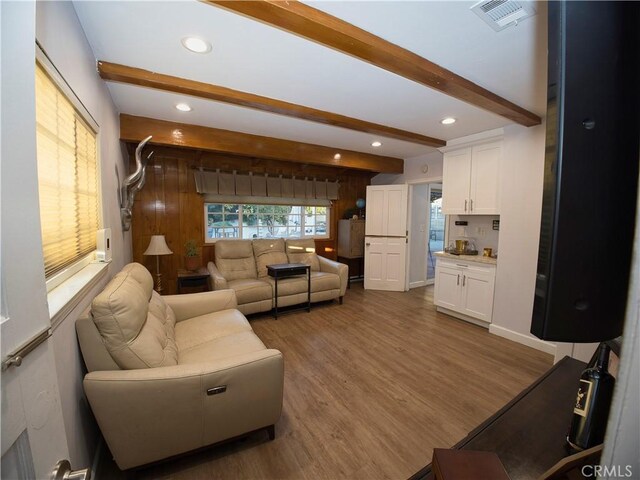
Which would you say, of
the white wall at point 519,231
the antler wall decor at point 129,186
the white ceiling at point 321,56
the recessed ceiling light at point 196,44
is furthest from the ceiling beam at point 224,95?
the white wall at point 519,231

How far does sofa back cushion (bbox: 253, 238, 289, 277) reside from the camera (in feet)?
13.9

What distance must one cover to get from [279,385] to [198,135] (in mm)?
2908

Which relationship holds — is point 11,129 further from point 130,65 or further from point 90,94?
point 130,65

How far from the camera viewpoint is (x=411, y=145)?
3996mm

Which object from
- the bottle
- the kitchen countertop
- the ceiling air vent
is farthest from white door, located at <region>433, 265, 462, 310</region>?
the bottle

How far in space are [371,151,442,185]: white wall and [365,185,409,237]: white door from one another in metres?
0.29

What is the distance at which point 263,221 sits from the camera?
15.8 feet

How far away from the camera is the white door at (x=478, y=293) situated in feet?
10.7

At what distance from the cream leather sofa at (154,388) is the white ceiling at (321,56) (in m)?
1.47

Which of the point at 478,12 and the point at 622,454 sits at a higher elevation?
the point at 478,12

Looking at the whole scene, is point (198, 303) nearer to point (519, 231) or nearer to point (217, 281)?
point (217, 281)

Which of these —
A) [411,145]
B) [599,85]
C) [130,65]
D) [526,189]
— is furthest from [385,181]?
[599,85]

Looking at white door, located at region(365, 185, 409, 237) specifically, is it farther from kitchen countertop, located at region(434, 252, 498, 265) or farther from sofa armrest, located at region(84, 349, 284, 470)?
sofa armrest, located at region(84, 349, 284, 470)

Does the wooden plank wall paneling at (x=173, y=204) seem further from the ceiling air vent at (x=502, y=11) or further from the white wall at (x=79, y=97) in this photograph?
the ceiling air vent at (x=502, y=11)
